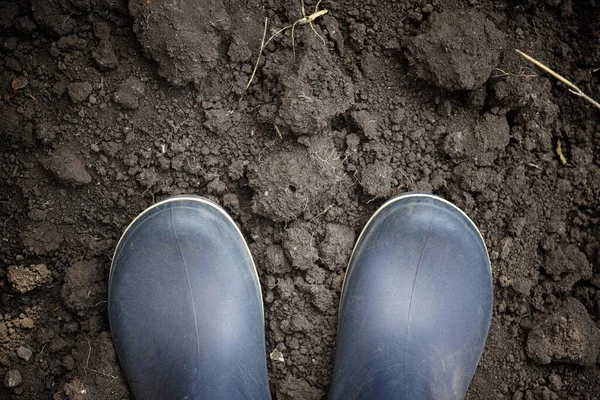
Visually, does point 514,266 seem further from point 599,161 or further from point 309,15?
point 309,15

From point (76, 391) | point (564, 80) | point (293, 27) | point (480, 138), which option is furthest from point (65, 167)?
point (564, 80)

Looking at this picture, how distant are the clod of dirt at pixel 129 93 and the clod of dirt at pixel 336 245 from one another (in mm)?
594

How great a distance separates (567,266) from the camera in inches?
61.1

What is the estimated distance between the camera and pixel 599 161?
1.58m

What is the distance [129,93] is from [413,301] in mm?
905

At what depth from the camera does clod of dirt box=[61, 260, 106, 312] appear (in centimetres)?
147

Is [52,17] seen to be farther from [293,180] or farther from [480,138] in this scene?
[480,138]

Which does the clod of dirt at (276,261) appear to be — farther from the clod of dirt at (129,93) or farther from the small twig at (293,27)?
the clod of dirt at (129,93)

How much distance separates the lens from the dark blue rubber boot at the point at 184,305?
1.43 metres

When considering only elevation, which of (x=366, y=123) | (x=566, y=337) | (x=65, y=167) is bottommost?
(x=566, y=337)

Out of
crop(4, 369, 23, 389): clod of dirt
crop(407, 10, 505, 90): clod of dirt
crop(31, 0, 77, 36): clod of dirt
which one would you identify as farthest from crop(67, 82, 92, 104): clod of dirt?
crop(407, 10, 505, 90): clod of dirt

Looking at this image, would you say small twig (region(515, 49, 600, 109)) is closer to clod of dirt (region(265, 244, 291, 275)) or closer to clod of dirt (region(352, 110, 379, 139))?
clod of dirt (region(352, 110, 379, 139))

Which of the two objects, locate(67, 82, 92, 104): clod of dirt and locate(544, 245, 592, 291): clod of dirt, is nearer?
locate(67, 82, 92, 104): clod of dirt

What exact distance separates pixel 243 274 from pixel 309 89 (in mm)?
504
